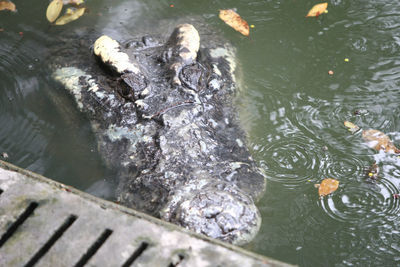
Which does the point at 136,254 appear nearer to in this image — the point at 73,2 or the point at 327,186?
the point at 327,186

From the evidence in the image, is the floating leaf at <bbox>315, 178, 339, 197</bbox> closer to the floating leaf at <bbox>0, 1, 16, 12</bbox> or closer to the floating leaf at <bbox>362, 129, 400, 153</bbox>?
the floating leaf at <bbox>362, 129, 400, 153</bbox>

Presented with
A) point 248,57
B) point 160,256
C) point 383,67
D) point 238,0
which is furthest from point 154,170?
point 238,0

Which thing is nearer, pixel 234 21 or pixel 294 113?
pixel 294 113

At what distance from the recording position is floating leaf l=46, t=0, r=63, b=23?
16.8 ft

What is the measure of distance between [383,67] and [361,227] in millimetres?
2165

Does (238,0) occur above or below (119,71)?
below

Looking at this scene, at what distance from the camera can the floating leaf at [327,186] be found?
11.0 feet

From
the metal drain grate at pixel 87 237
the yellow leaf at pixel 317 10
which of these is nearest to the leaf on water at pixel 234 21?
the yellow leaf at pixel 317 10

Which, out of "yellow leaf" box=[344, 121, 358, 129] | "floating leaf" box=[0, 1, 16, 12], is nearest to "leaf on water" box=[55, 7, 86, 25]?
"floating leaf" box=[0, 1, 16, 12]

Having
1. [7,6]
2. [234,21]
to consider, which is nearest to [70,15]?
[7,6]

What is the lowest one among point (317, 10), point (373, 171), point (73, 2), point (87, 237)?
point (373, 171)

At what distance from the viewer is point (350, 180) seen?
3441 mm

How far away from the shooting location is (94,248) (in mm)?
2154

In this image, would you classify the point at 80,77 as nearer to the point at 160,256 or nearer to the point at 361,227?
the point at 160,256
